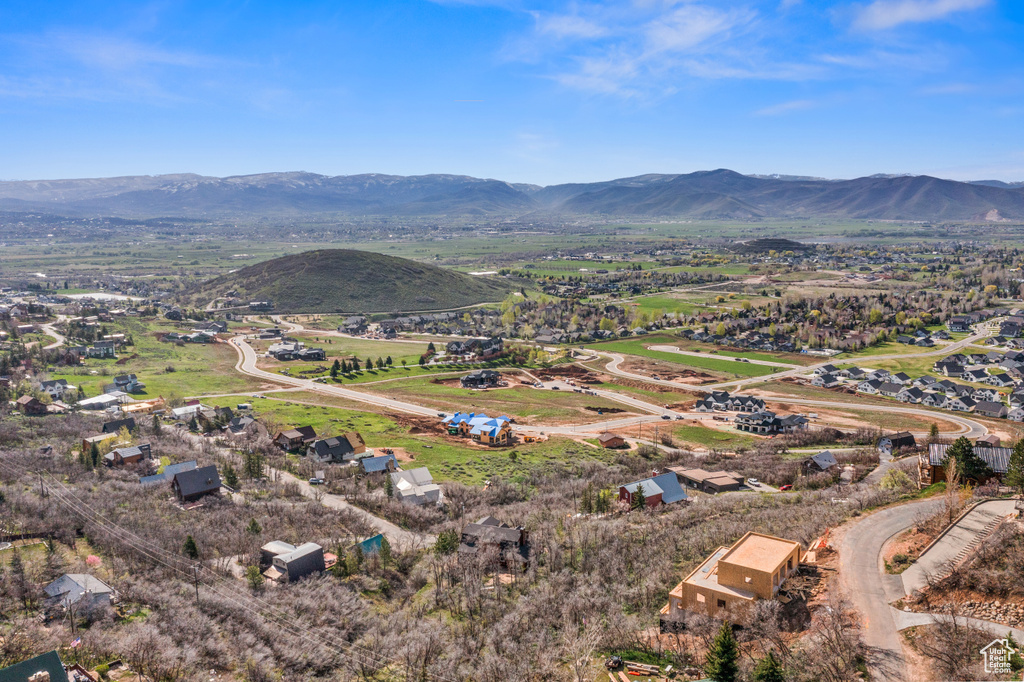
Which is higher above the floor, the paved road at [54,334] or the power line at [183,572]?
the power line at [183,572]

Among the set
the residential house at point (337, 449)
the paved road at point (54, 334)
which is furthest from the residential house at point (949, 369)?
the paved road at point (54, 334)

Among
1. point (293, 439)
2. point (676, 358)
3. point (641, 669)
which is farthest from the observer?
point (676, 358)

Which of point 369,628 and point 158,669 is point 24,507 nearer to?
point 158,669

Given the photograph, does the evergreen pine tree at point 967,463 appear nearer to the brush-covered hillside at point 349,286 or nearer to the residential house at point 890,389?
the residential house at point 890,389

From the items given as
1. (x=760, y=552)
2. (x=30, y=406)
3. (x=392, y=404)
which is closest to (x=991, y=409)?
(x=760, y=552)

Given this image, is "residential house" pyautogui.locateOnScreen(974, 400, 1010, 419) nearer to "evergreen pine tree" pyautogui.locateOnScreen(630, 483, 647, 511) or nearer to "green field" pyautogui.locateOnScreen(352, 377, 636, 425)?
"green field" pyautogui.locateOnScreen(352, 377, 636, 425)

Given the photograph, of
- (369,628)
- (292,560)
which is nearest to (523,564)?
(369,628)

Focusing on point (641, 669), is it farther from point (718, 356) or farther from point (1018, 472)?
point (718, 356)
